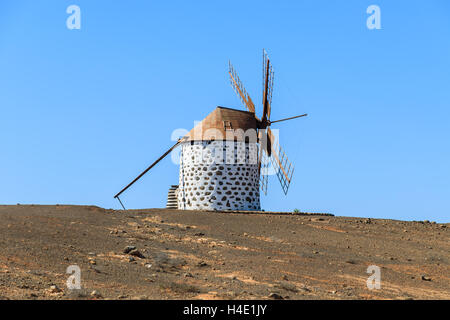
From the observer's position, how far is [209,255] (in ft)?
55.0

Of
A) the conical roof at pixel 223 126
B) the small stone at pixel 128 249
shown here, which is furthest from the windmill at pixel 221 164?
the small stone at pixel 128 249

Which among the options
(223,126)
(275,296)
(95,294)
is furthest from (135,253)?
(223,126)

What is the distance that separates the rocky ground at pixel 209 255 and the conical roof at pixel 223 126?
7.16 metres

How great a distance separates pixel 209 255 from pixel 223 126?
15.2 m

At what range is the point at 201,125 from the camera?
31.7 meters

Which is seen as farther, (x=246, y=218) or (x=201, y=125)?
(x=201, y=125)

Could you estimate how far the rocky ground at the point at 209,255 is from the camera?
40.1 ft

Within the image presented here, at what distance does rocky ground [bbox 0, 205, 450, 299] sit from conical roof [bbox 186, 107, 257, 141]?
7.16 m

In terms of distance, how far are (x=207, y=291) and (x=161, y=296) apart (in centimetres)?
116

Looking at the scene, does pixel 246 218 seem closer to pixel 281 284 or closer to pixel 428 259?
pixel 428 259

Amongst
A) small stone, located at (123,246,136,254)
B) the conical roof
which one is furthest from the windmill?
small stone, located at (123,246,136,254)
